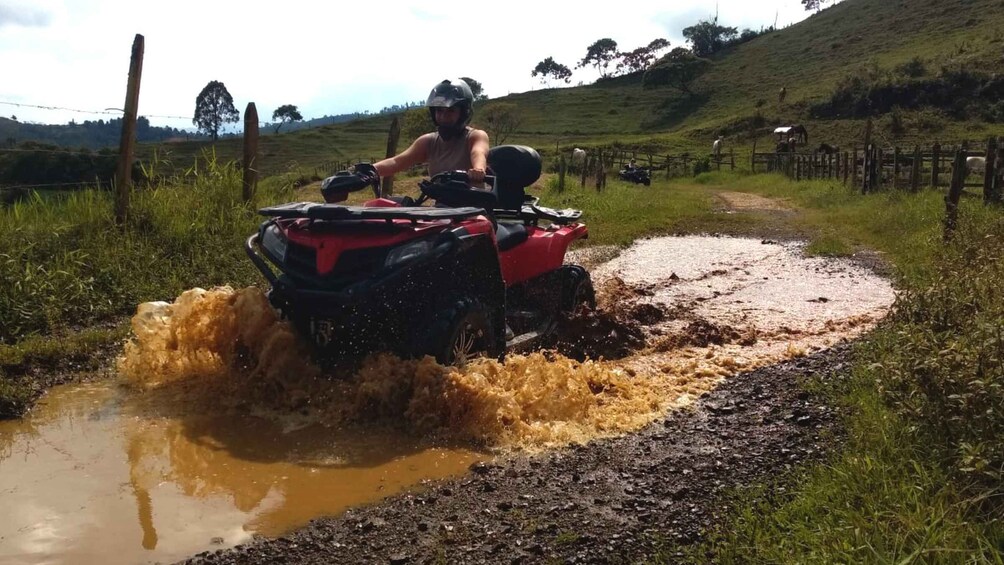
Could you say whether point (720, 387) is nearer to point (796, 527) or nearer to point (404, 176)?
point (796, 527)

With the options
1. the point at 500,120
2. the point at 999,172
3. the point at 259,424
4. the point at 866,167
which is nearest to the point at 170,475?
the point at 259,424

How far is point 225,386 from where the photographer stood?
4855mm

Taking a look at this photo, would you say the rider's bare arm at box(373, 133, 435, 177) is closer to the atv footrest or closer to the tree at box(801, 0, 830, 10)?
the atv footrest

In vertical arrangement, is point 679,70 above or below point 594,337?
above

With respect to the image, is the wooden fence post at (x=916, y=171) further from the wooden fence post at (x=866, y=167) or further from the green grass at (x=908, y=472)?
the green grass at (x=908, y=472)

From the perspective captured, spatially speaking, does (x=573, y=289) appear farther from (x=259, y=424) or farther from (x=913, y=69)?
(x=913, y=69)

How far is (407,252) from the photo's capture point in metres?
4.25

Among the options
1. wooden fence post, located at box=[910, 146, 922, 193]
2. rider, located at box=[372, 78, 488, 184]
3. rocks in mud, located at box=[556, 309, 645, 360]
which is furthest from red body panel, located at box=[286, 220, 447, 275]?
wooden fence post, located at box=[910, 146, 922, 193]

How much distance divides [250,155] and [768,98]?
68.5 metres

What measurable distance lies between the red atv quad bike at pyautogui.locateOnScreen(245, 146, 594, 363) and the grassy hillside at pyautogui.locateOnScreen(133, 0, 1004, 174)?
42.1 metres

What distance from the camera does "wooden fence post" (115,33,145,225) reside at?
7.96 metres

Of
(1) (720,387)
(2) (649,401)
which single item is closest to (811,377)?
(1) (720,387)

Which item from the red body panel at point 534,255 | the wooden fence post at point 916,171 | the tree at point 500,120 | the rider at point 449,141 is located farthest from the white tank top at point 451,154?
the tree at point 500,120

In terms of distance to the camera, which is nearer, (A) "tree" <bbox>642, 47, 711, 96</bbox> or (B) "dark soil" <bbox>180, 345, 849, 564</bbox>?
(B) "dark soil" <bbox>180, 345, 849, 564</bbox>
